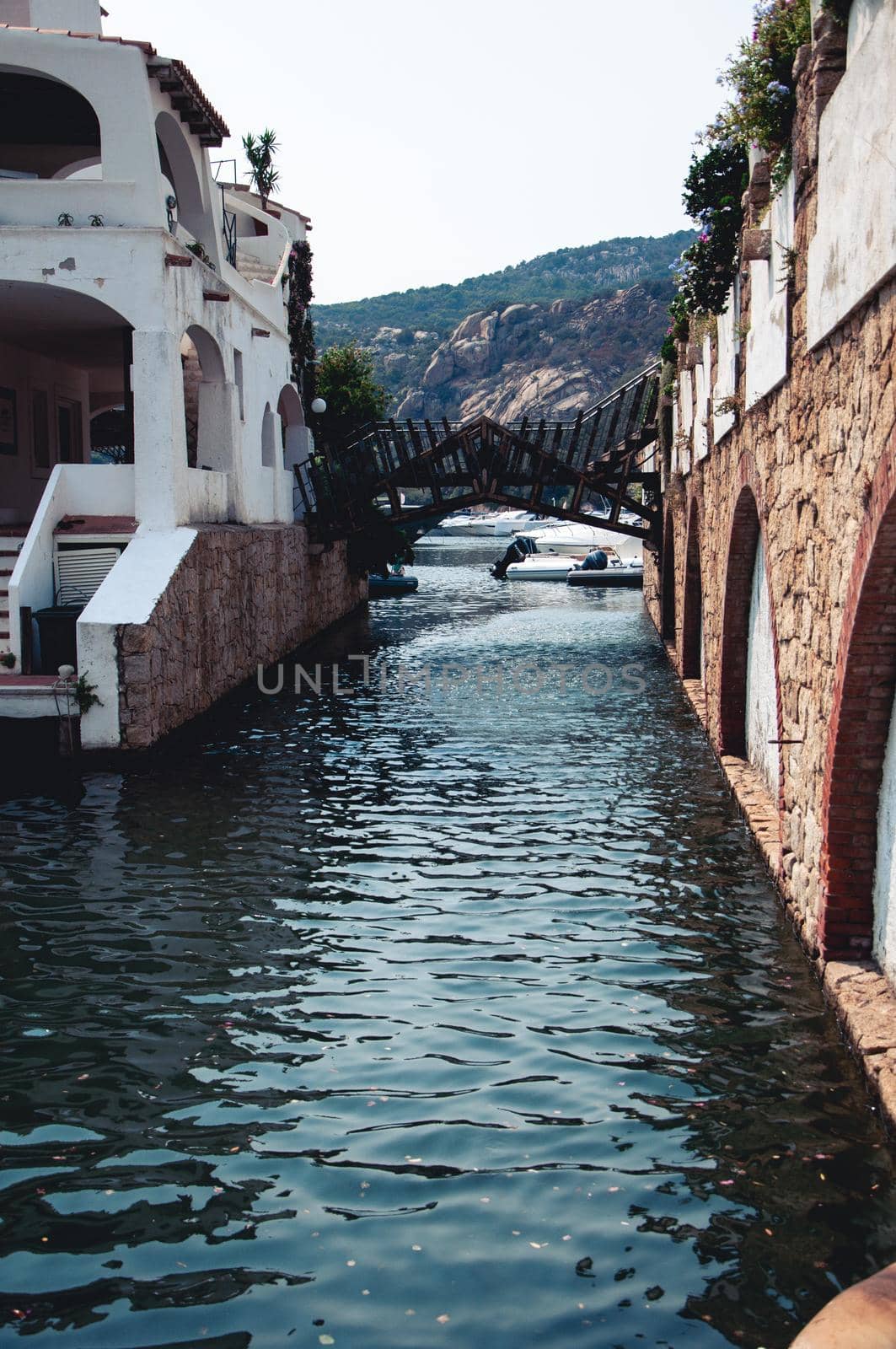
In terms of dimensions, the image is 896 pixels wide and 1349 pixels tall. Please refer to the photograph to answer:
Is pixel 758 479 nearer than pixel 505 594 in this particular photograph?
Yes

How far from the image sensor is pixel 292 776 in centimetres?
Answer: 1320

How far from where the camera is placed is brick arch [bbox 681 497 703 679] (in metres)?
18.9

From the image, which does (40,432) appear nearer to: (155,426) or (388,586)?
(155,426)

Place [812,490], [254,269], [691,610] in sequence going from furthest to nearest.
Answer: [254,269] < [691,610] < [812,490]

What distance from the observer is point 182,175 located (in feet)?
65.0

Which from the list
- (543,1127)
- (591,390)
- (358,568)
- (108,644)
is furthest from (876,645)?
(591,390)

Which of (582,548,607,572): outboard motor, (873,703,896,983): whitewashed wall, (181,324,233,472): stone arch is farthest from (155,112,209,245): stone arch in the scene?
(582,548,607,572): outboard motor

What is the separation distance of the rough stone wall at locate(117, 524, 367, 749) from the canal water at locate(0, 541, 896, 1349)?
2.01 meters

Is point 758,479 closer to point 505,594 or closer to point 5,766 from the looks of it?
point 5,766

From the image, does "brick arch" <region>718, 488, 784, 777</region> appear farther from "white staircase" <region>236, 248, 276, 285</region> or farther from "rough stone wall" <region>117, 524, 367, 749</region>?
"white staircase" <region>236, 248, 276, 285</region>

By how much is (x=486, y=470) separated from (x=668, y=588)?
4.30 metres

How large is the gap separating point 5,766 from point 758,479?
817 cm

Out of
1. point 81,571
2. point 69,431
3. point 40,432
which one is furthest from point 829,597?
point 69,431

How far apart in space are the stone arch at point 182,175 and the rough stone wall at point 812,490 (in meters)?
11.1
